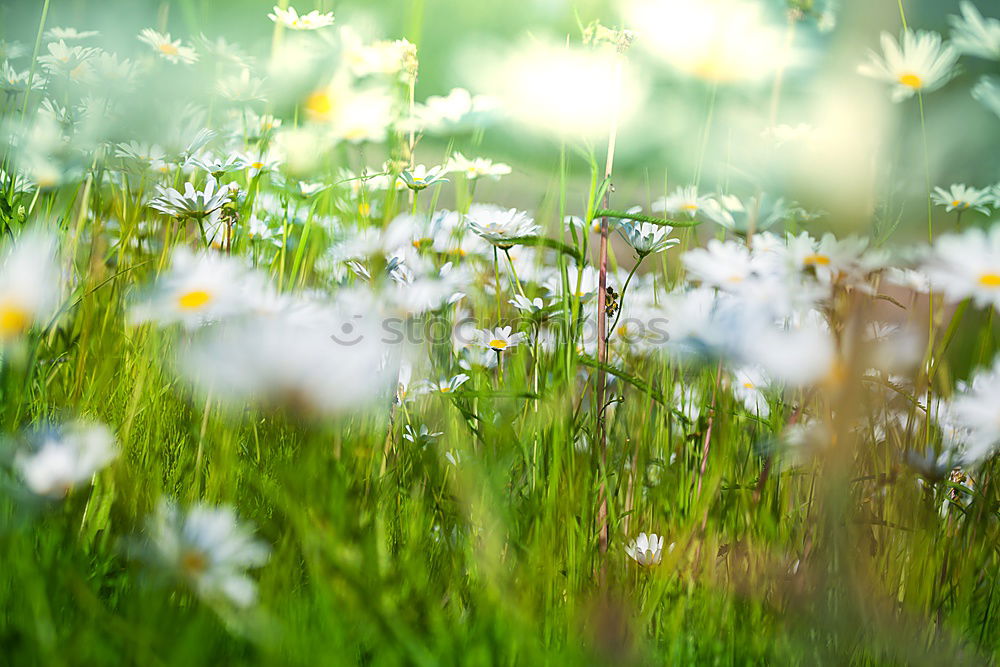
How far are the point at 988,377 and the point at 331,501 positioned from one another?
47 cm

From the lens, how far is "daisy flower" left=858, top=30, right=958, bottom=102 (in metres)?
0.65

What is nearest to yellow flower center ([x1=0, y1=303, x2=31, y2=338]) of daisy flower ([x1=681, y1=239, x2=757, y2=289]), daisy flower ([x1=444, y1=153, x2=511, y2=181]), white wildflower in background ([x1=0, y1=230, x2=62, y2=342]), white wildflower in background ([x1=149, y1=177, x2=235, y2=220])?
white wildflower in background ([x1=0, y1=230, x2=62, y2=342])

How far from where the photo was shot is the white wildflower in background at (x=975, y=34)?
1.61ft

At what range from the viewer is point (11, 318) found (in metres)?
0.48

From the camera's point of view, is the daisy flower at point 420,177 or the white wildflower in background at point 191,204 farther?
the daisy flower at point 420,177

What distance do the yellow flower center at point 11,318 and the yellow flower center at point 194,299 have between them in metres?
0.09

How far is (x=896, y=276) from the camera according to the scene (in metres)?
0.78

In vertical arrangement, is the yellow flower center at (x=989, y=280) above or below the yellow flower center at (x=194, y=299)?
above

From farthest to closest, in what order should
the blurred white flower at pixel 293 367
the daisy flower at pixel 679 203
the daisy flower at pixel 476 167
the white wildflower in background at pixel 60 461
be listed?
the daisy flower at pixel 476 167
the daisy flower at pixel 679 203
the white wildflower in background at pixel 60 461
the blurred white flower at pixel 293 367

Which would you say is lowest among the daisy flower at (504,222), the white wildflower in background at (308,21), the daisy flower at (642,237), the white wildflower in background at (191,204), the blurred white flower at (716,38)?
the white wildflower in background at (191,204)

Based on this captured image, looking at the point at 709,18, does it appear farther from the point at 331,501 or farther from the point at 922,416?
the point at 331,501

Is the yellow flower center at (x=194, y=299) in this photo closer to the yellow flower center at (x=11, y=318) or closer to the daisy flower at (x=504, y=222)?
the yellow flower center at (x=11, y=318)

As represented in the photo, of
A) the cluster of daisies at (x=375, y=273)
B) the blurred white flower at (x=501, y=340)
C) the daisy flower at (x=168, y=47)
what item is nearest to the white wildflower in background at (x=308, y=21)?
the cluster of daisies at (x=375, y=273)

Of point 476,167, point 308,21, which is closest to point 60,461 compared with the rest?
point 308,21
